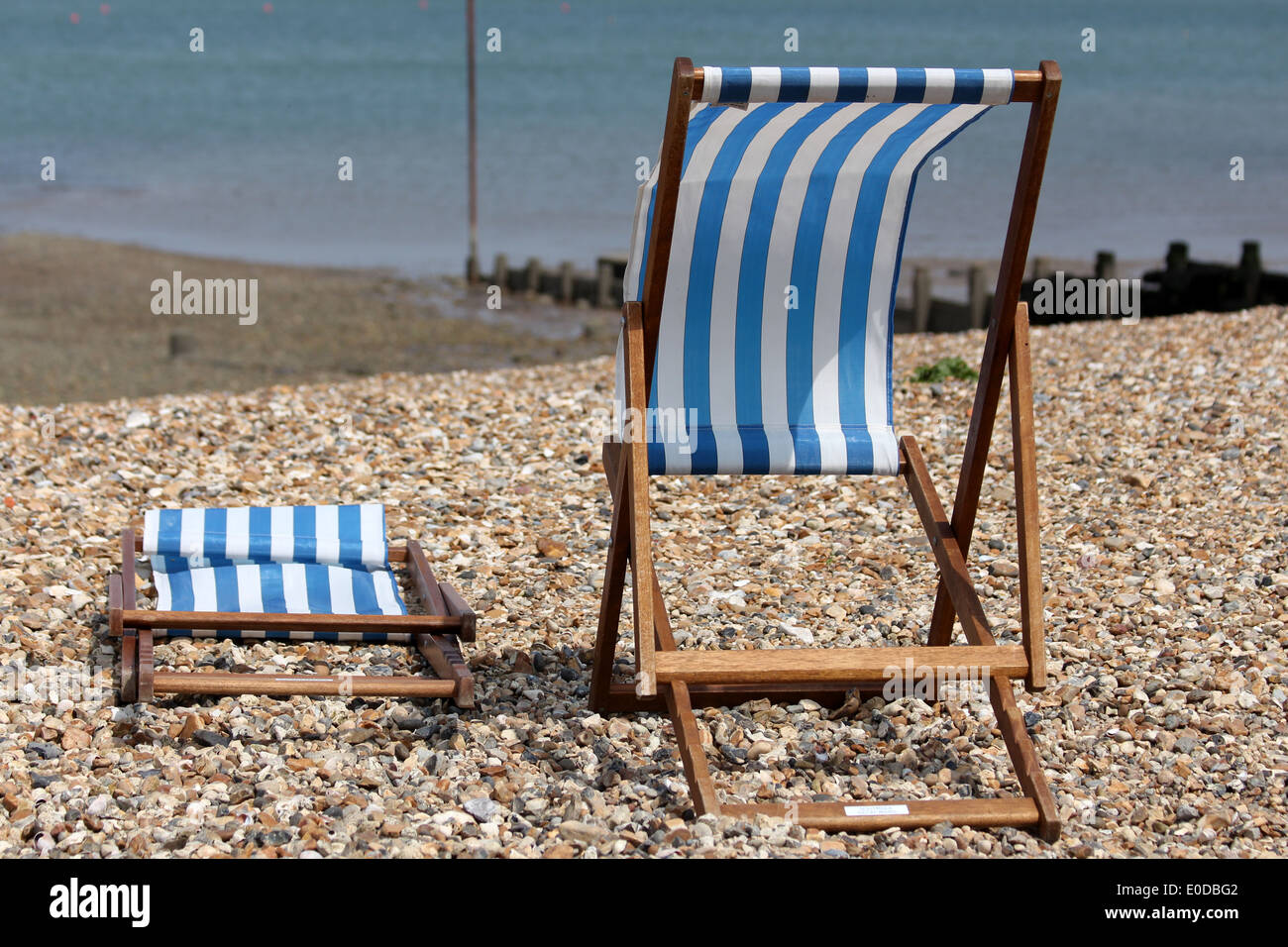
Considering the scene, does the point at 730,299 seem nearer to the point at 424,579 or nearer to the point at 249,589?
the point at 424,579

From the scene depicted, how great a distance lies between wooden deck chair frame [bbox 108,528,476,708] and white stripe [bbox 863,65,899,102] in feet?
6.02

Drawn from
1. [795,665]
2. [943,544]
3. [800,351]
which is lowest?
[795,665]

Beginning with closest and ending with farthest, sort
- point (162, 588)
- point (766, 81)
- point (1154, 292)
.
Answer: point (766, 81) → point (162, 588) → point (1154, 292)

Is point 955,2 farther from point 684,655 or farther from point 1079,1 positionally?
point 684,655

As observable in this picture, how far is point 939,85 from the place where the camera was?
9.40ft

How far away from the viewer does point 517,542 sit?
16.6ft

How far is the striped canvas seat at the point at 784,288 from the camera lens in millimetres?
3309

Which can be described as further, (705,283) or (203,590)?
(203,590)

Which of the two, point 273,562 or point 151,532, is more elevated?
point 151,532

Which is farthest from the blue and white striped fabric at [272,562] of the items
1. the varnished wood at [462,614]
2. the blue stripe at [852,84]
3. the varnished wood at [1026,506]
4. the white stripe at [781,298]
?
the blue stripe at [852,84]

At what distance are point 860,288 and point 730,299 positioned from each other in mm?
360

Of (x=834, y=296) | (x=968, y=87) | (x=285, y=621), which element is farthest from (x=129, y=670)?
(x=968, y=87)

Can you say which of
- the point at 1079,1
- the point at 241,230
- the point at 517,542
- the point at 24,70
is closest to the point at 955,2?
the point at 1079,1

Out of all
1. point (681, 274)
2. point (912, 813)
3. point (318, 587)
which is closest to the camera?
point (912, 813)
